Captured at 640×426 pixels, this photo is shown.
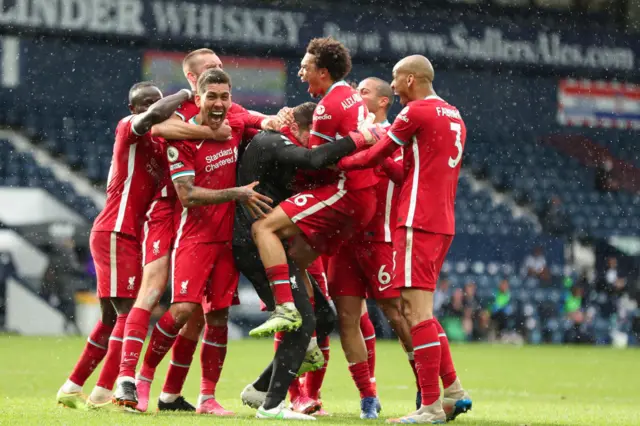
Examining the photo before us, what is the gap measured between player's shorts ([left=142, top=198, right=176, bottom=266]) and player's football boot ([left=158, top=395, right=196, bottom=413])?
3.39ft

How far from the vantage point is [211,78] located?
7434mm

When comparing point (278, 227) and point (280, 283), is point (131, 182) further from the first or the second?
point (280, 283)

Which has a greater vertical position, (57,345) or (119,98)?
(119,98)

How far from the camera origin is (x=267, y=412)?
277 inches

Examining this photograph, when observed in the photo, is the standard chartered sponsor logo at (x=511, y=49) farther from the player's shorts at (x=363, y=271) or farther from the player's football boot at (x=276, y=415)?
the player's football boot at (x=276, y=415)

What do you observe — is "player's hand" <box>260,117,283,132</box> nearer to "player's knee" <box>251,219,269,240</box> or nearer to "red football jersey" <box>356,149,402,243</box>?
"player's knee" <box>251,219,269,240</box>

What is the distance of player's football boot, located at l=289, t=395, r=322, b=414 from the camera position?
803 cm

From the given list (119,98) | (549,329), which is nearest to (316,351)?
(549,329)

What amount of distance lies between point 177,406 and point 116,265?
1.12m

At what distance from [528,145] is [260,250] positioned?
73.6ft

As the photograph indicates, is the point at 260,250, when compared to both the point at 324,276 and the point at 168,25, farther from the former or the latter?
the point at 168,25

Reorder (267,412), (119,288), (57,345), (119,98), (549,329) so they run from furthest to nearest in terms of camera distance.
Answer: (119,98), (549,329), (57,345), (119,288), (267,412)

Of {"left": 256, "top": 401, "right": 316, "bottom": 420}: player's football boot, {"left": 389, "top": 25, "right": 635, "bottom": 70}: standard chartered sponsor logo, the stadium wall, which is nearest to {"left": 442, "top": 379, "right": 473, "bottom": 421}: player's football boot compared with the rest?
{"left": 256, "top": 401, "right": 316, "bottom": 420}: player's football boot

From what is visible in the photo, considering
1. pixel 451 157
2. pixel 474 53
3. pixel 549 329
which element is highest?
pixel 474 53
